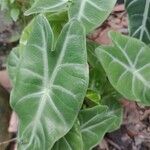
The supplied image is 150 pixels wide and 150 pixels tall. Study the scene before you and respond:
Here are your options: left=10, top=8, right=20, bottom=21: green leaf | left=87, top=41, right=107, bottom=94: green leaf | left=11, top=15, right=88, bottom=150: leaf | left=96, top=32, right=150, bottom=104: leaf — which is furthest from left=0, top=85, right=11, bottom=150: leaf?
left=96, top=32, right=150, bottom=104: leaf

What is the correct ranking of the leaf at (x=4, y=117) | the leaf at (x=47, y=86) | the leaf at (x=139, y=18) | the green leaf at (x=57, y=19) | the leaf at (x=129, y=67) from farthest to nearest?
the leaf at (x=4, y=117)
the leaf at (x=139, y=18)
the green leaf at (x=57, y=19)
the leaf at (x=129, y=67)
the leaf at (x=47, y=86)

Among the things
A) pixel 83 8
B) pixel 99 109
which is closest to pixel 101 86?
pixel 99 109

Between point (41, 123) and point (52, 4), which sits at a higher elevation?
point (52, 4)

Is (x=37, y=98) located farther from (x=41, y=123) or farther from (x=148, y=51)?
(x=148, y=51)

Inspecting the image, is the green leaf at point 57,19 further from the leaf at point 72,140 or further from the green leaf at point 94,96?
the leaf at point 72,140

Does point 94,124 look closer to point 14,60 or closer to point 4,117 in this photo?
point 14,60

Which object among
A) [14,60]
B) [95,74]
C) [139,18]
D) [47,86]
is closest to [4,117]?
[14,60]

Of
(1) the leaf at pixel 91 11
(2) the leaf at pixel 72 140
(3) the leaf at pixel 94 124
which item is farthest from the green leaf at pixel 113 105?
(1) the leaf at pixel 91 11

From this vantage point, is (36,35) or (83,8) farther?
(83,8)

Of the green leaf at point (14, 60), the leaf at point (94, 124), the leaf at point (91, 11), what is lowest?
the leaf at point (94, 124)
